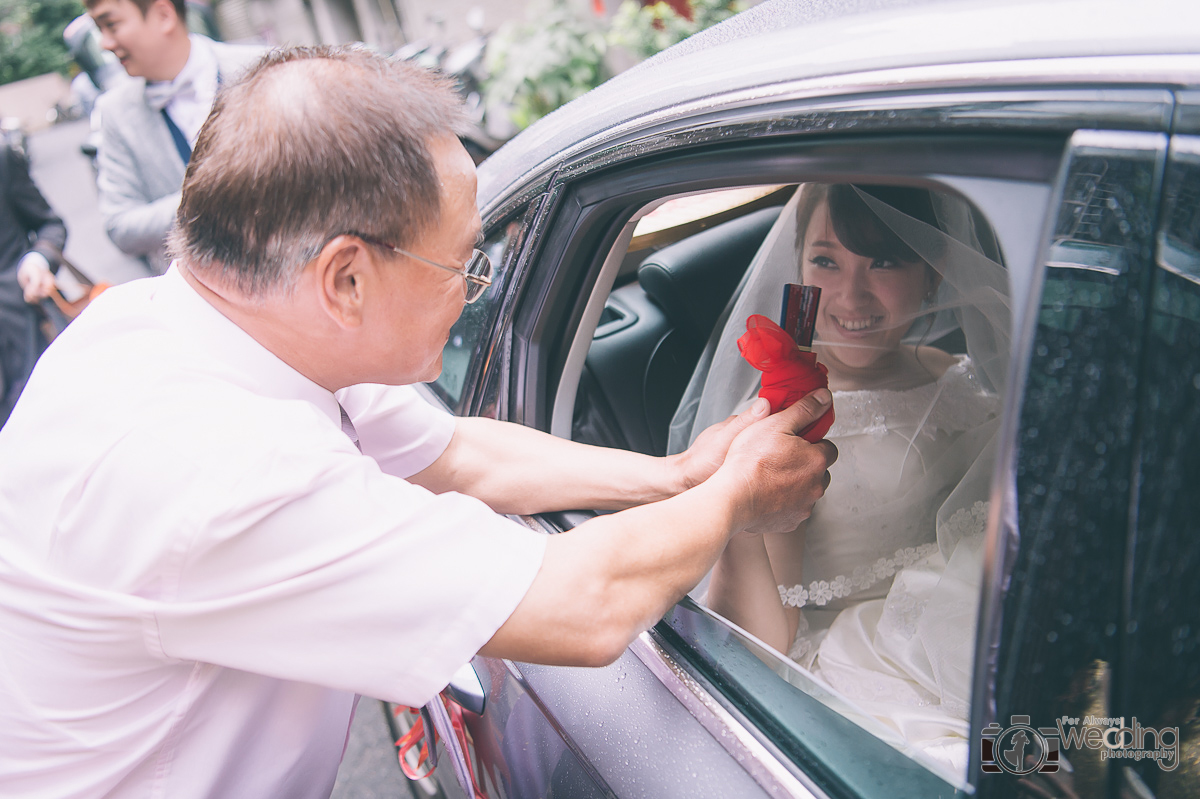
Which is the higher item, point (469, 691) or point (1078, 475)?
point (1078, 475)

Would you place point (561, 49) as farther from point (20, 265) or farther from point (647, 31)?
point (20, 265)

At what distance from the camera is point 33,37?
28.8 m

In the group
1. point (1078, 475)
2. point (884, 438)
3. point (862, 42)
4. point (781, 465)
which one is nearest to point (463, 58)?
point (884, 438)

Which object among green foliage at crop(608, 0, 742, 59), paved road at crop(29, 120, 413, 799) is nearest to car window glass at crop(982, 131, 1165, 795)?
paved road at crop(29, 120, 413, 799)

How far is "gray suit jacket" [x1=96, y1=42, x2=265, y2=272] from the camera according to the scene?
2812mm

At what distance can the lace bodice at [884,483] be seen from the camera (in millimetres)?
1447

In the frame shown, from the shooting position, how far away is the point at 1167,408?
56cm

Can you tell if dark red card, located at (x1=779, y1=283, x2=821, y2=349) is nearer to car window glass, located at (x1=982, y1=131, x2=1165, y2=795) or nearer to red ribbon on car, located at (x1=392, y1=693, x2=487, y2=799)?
car window glass, located at (x1=982, y1=131, x2=1165, y2=795)

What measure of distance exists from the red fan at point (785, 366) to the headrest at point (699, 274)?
2.42 ft

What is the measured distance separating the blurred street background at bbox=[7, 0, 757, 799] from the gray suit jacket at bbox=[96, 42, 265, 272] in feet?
2.34

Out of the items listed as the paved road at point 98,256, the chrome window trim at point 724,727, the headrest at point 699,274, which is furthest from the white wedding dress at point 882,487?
the paved road at point 98,256

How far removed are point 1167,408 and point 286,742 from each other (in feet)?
3.81

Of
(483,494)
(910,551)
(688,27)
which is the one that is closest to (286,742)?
(483,494)

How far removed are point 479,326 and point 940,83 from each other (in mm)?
1112
